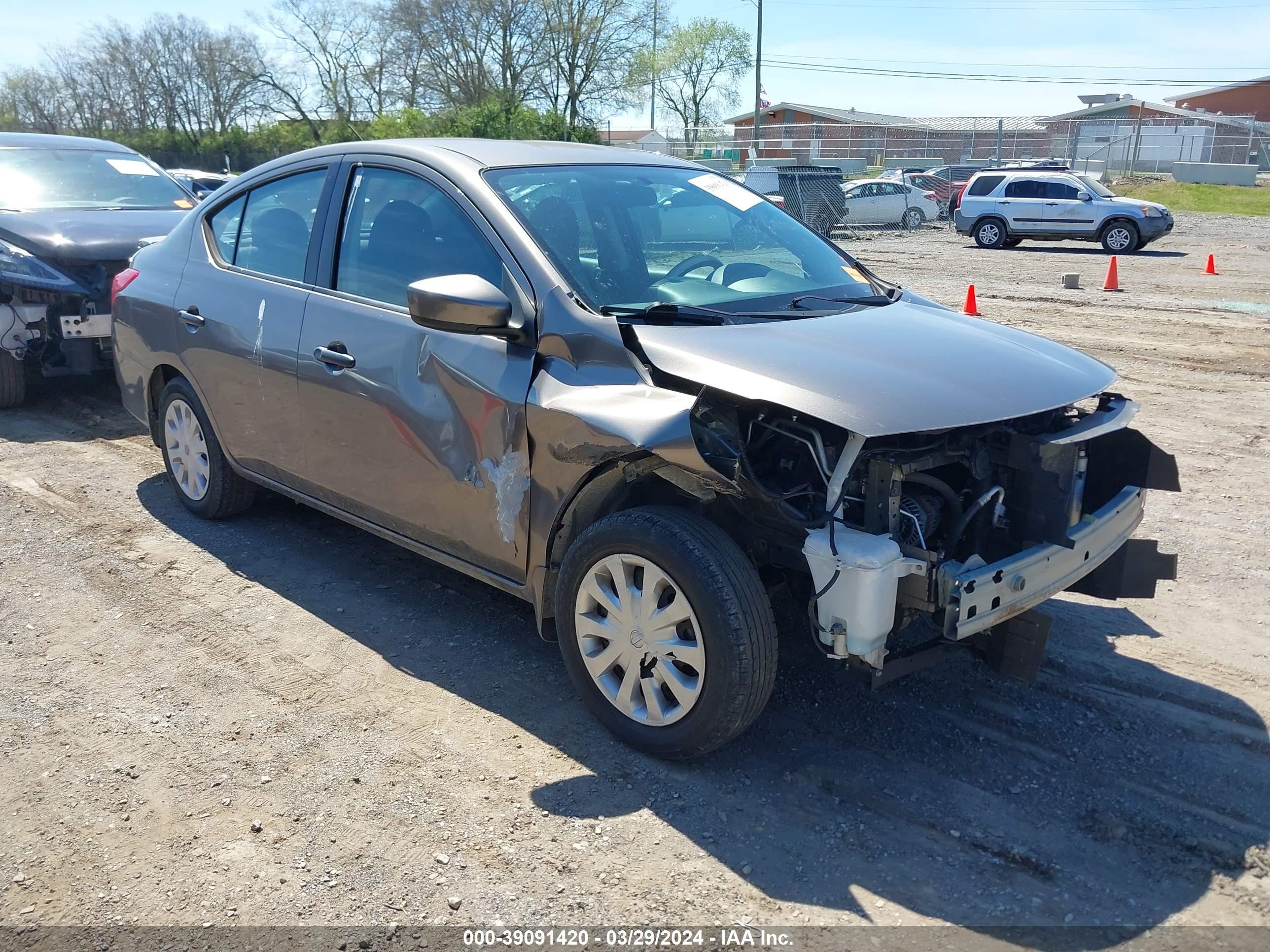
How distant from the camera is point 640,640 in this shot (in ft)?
10.9

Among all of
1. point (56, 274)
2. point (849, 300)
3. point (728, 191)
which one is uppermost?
point (728, 191)

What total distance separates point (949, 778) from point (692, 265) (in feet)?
6.63

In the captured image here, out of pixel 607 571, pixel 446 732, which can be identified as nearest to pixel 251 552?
pixel 446 732

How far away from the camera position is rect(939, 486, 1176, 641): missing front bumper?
9.87 ft

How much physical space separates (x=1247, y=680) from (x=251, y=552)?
172 inches

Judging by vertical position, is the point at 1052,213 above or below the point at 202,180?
below

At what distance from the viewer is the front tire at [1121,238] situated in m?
22.0

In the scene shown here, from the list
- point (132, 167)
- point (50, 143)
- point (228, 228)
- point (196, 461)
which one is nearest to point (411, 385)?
point (228, 228)

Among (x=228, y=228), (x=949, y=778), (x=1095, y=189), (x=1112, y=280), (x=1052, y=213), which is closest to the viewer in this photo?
(x=949, y=778)

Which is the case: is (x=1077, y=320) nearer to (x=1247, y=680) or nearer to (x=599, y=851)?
(x=1247, y=680)

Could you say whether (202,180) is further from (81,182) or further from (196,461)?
(196,461)

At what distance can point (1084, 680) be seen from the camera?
3969mm

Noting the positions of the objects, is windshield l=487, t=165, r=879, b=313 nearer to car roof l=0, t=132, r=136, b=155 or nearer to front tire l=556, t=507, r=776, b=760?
front tire l=556, t=507, r=776, b=760

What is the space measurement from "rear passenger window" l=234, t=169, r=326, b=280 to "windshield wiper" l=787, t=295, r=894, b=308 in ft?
6.89
